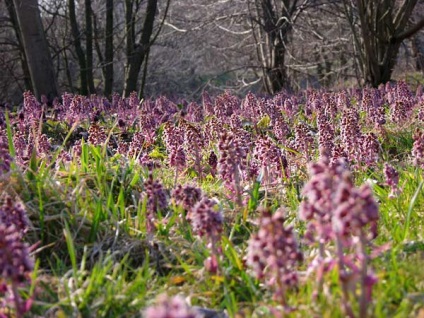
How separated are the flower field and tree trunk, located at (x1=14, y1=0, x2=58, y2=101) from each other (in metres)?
7.51

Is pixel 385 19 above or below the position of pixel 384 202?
above

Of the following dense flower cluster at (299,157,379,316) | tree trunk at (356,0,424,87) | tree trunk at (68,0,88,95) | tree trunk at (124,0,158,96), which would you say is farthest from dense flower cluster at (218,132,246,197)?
tree trunk at (68,0,88,95)

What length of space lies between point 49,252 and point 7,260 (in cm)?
126

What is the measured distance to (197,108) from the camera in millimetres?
9570

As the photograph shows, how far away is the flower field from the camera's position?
7.26 ft

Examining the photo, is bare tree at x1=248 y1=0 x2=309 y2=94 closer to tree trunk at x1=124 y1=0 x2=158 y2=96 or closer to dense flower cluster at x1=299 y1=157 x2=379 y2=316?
tree trunk at x1=124 y1=0 x2=158 y2=96

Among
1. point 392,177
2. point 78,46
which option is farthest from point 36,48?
point 392,177

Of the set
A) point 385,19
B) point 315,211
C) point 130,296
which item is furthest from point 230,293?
point 385,19

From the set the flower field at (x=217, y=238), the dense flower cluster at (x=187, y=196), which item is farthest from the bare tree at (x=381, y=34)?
the dense flower cluster at (x=187, y=196)

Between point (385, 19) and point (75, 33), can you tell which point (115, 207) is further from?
point (75, 33)

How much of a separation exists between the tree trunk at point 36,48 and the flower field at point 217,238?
7.51 metres

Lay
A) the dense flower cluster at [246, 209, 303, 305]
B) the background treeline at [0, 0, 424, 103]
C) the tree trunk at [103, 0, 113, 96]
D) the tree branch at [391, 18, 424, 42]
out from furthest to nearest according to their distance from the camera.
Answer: the tree trunk at [103, 0, 113, 96], the tree branch at [391, 18, 424, 42], the background treeline at [0, 0, 424, 103], the dense flower cluster at [246, 209, 303, 305]

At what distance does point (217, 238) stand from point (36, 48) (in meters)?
10.6

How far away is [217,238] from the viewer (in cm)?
295
